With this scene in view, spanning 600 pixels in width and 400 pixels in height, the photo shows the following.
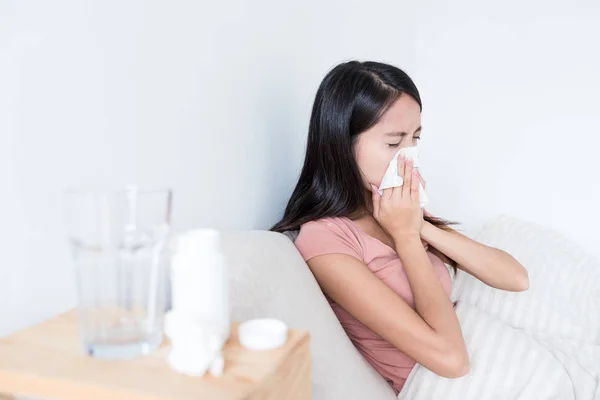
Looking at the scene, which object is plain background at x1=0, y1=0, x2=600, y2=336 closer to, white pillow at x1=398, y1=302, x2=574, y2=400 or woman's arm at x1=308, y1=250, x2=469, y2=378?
woman's arm at x1=308, y1=250, x2=469, y2=378

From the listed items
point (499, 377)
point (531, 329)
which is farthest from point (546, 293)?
point (499, 377)

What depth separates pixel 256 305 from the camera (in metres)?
0.79

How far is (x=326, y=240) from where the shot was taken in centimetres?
104

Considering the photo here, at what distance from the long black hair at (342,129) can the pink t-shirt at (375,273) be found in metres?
0.06

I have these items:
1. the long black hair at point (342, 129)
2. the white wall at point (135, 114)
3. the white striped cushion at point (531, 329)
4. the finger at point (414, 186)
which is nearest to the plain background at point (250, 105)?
the white wall at point (135, 114)

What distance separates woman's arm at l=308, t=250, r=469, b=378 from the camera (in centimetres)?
94

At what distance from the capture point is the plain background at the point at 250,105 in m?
0.65

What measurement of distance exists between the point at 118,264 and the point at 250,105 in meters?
0.68

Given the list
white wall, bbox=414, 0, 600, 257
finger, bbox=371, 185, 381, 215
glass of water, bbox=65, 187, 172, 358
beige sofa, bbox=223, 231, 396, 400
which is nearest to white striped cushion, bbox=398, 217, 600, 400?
beige sofa, bbox=223, 231, 396, 400

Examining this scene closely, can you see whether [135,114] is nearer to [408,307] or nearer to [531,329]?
[408,307]

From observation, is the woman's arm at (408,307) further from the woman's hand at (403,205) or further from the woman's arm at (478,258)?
the woman's arm at (478,258)

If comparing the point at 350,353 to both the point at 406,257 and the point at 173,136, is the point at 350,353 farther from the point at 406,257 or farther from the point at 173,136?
the point at 173,136

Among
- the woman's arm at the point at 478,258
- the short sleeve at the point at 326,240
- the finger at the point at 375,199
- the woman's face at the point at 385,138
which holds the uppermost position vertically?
the woman's face at the point at 385,138

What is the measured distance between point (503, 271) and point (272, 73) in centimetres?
69
